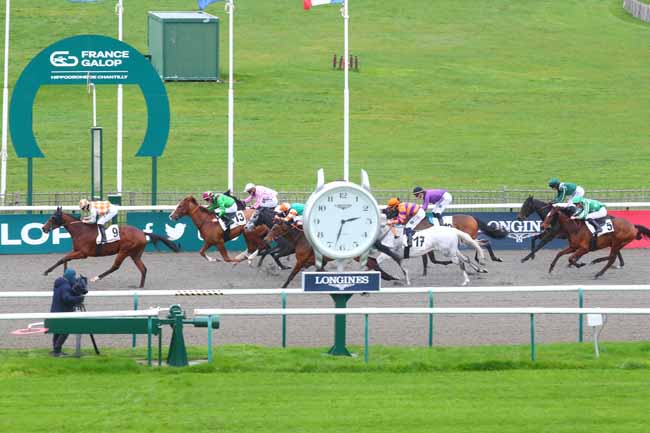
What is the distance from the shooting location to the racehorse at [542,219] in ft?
81.8

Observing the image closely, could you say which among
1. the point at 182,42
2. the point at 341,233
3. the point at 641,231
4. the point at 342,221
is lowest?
the point at 641,231

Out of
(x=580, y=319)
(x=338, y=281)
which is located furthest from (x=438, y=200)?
(x=338, y=281)

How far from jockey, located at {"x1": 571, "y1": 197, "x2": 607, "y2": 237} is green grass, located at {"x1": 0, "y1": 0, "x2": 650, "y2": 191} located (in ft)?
45.3

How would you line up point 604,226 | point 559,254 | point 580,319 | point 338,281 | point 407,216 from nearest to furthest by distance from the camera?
point 338,281 < point 580,319 < point 407,216 < point 559,254 < point 604,226

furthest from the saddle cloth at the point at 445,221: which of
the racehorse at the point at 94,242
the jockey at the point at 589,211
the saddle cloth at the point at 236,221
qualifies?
the racehorse at the point at 94,242

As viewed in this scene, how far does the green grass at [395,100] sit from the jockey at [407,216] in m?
13.5

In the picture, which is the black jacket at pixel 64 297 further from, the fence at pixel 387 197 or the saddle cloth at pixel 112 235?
the fence at pixel 387 197

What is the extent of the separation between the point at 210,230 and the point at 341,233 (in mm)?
9364

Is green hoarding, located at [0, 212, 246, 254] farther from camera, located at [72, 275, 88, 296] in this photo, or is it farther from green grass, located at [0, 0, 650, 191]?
green grass, located at [0, 0, 650, 191]

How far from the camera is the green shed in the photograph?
43219 mm

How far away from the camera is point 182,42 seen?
43688mm

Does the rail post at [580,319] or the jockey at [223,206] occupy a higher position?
the jockey at [223,206]

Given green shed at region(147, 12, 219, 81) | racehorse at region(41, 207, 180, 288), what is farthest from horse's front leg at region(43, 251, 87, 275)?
green shed at region(147, 12, 219, 81)

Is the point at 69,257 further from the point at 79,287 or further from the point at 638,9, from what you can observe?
the point at 638,9
